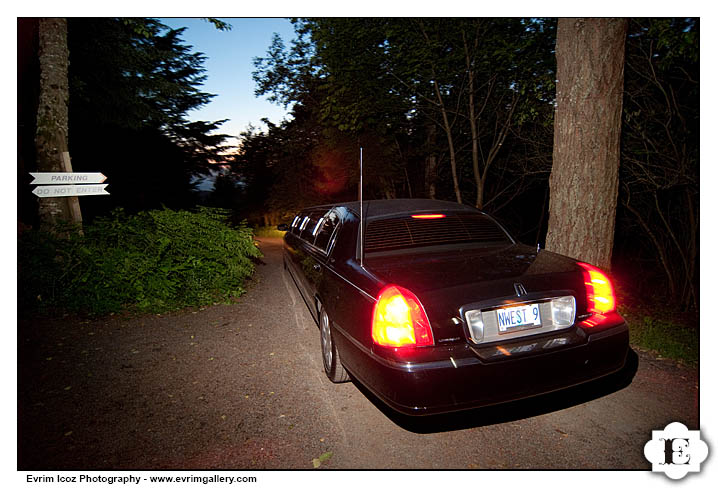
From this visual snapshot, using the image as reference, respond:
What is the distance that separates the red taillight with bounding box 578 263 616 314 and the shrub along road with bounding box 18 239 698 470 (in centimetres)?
75

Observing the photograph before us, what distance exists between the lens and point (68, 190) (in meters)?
5.73

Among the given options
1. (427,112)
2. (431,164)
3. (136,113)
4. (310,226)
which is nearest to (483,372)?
(310,226)

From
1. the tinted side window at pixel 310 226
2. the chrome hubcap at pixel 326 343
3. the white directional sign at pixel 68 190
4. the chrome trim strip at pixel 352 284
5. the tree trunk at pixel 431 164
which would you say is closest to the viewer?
the chrome trim strip at pixel 352 284

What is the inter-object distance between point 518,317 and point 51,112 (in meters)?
8.24

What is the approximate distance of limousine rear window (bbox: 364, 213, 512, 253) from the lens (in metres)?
3.35

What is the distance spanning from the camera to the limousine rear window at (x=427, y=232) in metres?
3.35

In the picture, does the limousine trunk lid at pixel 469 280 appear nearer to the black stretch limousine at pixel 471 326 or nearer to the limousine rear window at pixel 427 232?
the black stretch limousine at pixel 471 326

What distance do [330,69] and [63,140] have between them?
21.8 ft

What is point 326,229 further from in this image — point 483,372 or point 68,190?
point 68,190

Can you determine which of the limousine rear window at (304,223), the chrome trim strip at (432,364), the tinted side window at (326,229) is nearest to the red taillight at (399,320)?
the chrome trim strip at (432,364)

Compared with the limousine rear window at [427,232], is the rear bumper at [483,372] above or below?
below

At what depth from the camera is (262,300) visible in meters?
6.50

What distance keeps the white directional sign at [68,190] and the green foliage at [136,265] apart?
2.57ft

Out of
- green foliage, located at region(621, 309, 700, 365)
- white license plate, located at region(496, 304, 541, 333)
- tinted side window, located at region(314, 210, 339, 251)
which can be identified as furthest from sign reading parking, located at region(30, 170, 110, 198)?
green foliage, located at region(621, 309, 700, 365)
